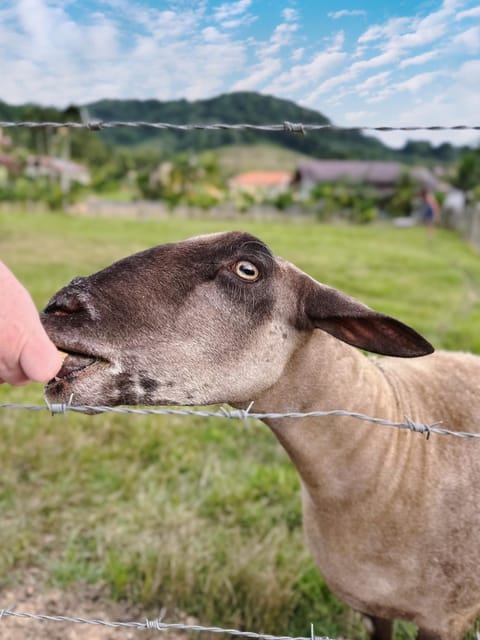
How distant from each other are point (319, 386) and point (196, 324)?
0.56m

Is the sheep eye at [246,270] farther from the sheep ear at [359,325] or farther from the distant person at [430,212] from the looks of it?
the distant person at [430,212]

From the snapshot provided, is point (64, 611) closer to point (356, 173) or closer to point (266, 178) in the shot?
point (356, 173)

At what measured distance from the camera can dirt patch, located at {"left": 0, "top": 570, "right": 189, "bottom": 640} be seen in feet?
10.5

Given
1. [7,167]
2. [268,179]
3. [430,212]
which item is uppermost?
[268,179]

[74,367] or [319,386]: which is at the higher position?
[74,367]

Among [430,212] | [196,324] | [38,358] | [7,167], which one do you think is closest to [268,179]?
[7,167]

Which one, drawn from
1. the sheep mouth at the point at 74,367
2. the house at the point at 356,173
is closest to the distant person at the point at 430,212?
the house at the point at 356,173

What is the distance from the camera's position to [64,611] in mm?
3355

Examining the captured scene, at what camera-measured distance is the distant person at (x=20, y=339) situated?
4.98 feet

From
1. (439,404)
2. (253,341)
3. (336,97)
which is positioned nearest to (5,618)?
(253,341)

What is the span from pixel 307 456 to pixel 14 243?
52.9ft

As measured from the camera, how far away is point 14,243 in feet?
55.7

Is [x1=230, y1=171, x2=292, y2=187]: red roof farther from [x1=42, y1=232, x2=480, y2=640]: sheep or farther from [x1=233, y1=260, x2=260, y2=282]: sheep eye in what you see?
[x1=233, y1=260, x2=260, y2=282]: sheep eye

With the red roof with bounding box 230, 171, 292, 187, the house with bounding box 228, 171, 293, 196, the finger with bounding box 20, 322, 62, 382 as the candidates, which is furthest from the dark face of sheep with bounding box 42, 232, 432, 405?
the red roof with bounding box 230, 171, 292, 187
